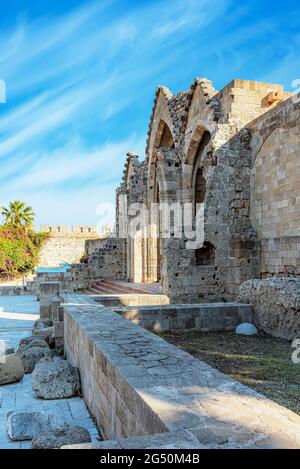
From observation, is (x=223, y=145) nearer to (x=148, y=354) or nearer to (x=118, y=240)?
(x=148, y=354)

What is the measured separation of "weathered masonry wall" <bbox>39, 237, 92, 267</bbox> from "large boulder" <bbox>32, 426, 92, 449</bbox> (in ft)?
105

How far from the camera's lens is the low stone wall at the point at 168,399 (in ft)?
7.11

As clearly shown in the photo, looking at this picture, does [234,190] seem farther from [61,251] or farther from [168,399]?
[61,251]

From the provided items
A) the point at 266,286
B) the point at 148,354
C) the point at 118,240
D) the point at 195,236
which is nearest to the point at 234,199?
the point at 195,236

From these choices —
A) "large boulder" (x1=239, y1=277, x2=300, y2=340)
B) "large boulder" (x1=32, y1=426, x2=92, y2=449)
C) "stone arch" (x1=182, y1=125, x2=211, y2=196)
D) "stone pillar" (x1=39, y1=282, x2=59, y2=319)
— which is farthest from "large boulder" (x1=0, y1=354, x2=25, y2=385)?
"stone arch" (x1=182, y1=125, x2=211, y2=196)

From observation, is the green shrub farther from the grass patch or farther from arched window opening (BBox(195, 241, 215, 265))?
the grass patch

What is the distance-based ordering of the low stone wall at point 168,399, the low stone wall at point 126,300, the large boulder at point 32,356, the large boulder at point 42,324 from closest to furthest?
the low stone wall at point 168,399
the large boulder at point 32,356
the low stone wall at point 126,300
the large boulder at point 42,324

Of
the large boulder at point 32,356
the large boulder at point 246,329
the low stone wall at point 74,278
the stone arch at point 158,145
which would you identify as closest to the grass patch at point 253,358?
the large boulder at point 246,329

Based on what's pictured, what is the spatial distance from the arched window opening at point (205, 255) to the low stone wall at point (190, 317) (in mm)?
4202

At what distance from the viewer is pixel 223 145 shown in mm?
10844

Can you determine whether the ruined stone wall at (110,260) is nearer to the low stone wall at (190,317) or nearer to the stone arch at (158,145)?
the stone arch at (158,145)

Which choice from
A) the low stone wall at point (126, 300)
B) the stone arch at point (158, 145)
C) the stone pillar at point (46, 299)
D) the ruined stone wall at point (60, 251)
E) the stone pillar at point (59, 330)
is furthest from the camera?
the ruined stone wall at point (60, 251)

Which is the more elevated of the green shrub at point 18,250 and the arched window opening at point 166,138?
the arched window opening at point 166,138
